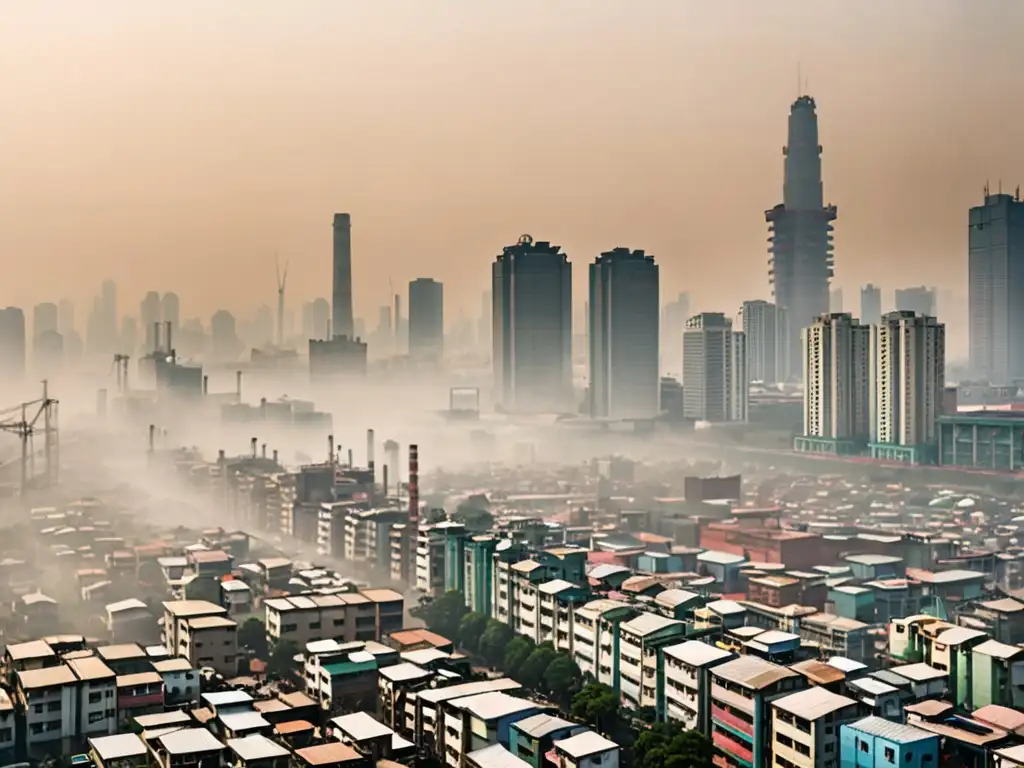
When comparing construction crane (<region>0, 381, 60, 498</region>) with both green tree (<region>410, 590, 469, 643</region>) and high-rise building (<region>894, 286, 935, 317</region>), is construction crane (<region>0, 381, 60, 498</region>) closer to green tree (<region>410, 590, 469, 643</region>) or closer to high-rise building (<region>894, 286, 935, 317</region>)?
green tree (<region>410, 590, 469, 643</region>)

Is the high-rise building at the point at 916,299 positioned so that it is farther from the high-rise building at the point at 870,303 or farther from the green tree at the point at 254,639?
the green tree at the point at 254,639

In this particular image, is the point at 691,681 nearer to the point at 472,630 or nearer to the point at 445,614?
the point at 472,630

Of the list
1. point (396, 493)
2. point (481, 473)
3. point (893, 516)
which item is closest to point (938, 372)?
point (893, 516)

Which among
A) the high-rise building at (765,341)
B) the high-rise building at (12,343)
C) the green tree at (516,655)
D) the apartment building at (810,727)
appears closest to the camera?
the apartment building at (810,727)

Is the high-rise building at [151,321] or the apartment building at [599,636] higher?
the high-rise building at [151,321]

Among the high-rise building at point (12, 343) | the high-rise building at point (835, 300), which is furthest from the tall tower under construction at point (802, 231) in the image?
the high-rise building at point (12, 343)

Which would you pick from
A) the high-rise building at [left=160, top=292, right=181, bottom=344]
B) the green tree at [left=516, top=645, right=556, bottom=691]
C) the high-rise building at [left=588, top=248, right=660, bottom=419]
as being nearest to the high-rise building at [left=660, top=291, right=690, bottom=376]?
the high-rise building at [left=588, top=248, right=660, bottom=419]
